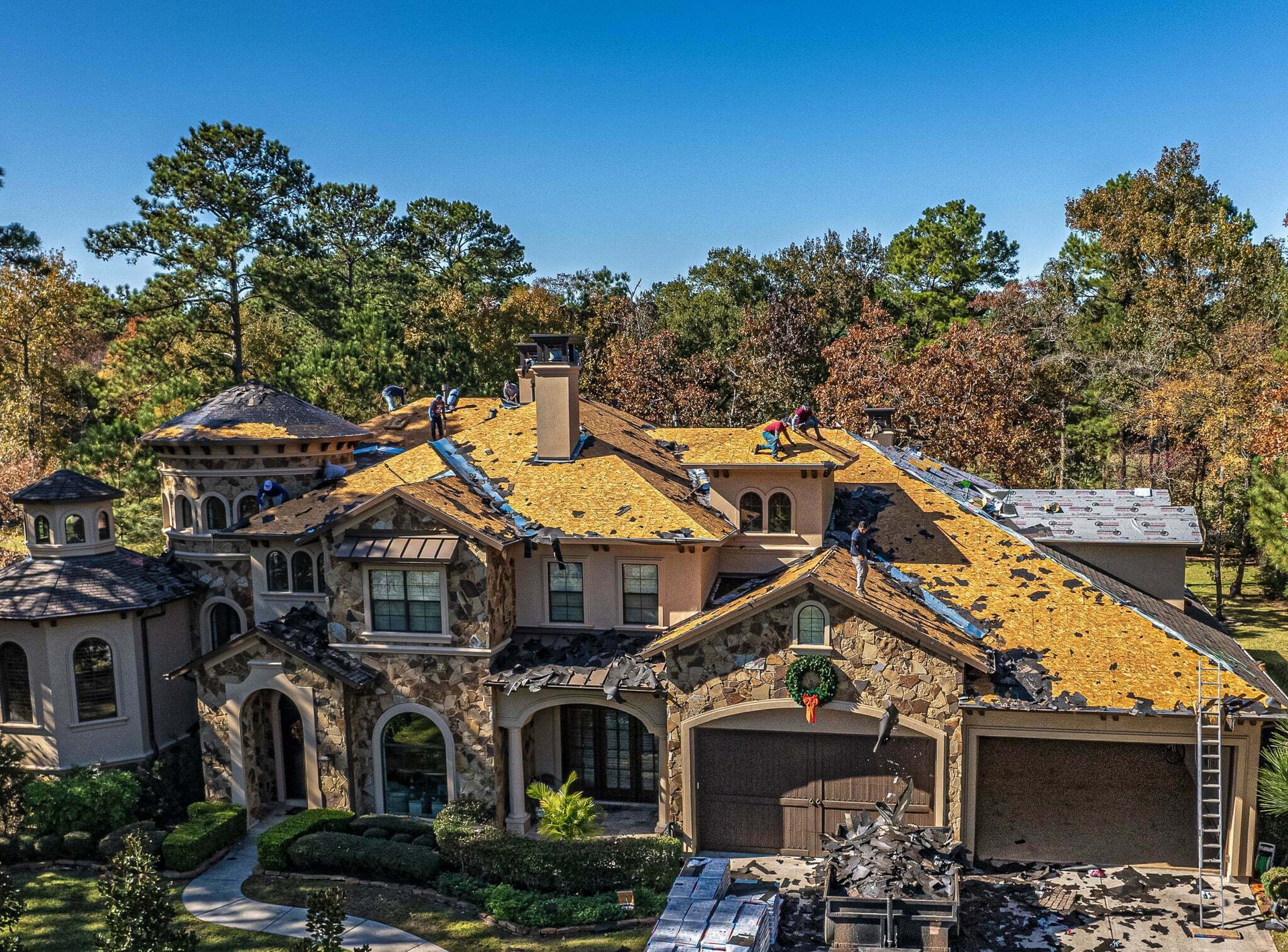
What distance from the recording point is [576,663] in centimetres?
2003

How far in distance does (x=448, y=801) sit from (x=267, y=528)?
7.42 metres

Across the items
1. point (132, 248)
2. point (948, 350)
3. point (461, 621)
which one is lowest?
point (461, 621)

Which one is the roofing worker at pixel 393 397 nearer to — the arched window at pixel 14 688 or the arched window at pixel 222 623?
the arched window at pixel 222 623

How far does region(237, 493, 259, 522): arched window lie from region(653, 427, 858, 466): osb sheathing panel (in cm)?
1100

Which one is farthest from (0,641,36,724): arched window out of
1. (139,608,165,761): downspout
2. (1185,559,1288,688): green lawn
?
(1185,559,1288,688): green lawn

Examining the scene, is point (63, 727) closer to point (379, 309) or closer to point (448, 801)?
point (448, 801)

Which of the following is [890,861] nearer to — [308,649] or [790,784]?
[790,784]

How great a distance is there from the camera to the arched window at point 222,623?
2397 centimetres

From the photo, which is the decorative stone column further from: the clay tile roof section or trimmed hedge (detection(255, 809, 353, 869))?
the clay tile roof section

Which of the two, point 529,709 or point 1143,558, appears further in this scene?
point 1143,558

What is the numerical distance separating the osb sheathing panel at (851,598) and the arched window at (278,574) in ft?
30.0

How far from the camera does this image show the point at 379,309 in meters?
41.6

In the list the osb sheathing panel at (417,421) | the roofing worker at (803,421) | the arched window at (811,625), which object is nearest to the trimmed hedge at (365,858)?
the arched window at (811,625)

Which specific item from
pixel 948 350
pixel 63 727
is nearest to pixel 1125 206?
pixel 948 350
